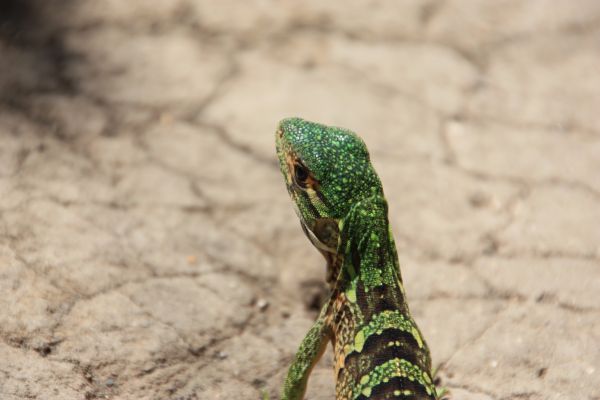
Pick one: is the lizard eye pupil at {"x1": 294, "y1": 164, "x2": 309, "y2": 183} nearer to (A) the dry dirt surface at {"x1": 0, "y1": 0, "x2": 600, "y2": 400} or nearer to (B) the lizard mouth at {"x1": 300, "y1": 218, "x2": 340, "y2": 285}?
(B) the lizard mouth at {"x1": 300, "y1": 218, "x2": 340, "y2": 285}

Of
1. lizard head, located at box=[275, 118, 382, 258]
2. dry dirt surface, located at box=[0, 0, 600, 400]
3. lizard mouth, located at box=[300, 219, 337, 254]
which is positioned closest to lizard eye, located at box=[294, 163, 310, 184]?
lizard head, located at box=[275, 118, 382, 258]

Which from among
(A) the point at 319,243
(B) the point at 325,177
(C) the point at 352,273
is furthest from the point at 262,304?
(B) the point at 325,177

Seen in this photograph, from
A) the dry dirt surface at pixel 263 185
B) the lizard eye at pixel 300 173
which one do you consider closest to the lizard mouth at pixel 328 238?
the lizard eye at pixel 300 173

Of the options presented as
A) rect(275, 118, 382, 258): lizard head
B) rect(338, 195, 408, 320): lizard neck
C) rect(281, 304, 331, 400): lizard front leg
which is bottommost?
rect(281, 304, 331, 400): lizard front leg

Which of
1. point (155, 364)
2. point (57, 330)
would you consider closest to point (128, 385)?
point (155, 364)

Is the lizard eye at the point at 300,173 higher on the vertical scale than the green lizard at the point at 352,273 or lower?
higher

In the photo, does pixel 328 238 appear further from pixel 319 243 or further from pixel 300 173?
pixel 300 173

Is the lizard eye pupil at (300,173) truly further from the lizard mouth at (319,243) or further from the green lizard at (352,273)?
the lizard mouth at (319,243)

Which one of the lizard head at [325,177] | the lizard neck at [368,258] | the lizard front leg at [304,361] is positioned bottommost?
the lizard front leg at [304,361]
